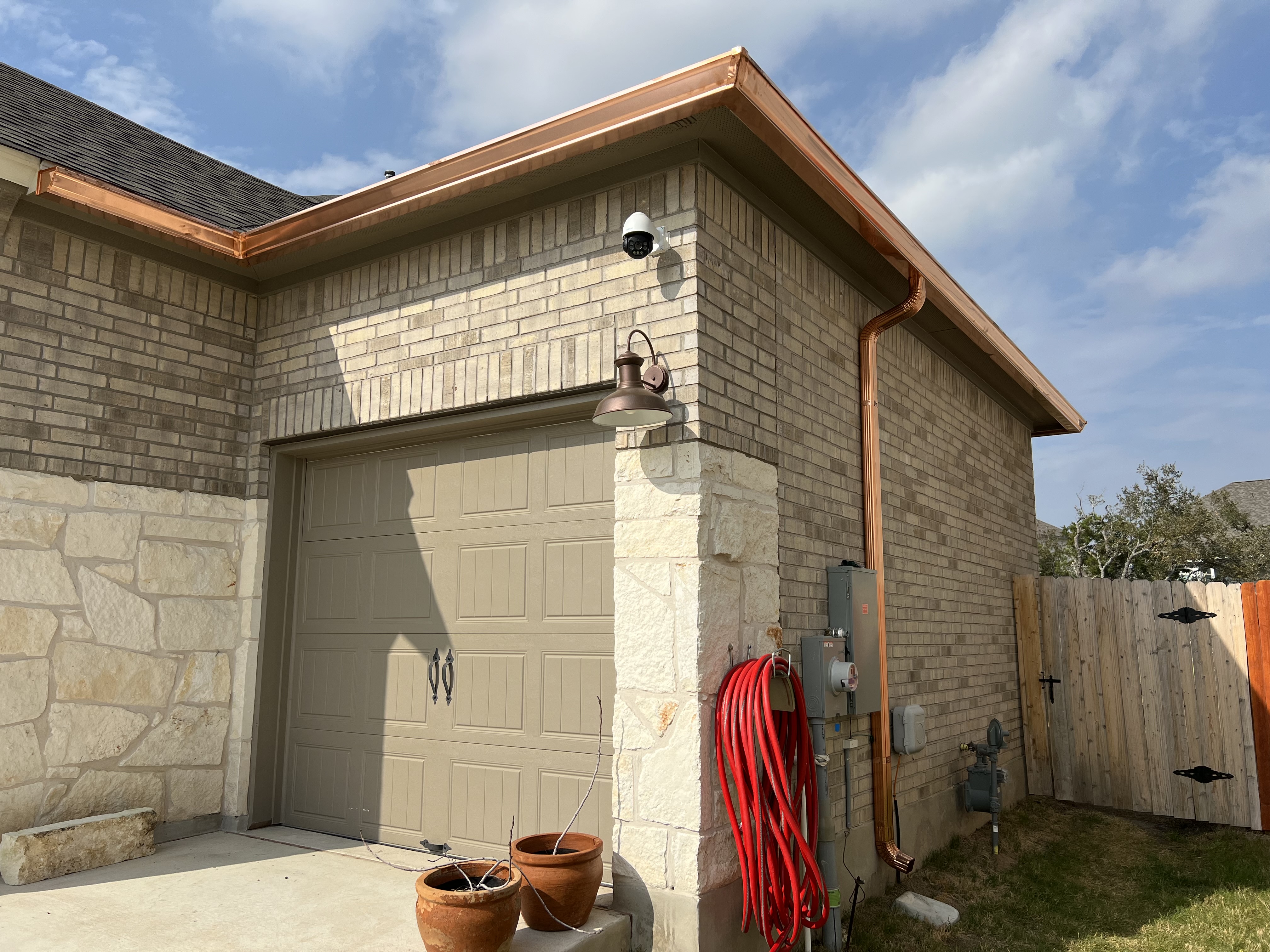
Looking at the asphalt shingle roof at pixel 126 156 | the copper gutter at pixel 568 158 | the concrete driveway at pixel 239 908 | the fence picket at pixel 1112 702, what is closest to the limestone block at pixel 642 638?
the concrete driveway at pixel 239 908

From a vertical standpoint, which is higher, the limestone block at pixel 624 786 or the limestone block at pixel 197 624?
the limestone block at pixel 197 624

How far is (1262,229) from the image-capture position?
3119 centimetres

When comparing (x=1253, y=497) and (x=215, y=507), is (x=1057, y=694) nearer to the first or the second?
(x=215, y=507)

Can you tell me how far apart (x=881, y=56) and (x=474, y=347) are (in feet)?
17.2

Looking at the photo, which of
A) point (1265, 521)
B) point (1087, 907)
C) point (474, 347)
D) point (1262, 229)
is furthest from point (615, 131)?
point (1262, 229)

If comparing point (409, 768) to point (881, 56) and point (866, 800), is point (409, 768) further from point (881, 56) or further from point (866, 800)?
point (881, 56)

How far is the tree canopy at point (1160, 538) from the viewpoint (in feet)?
74.2

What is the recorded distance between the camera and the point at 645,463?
366 cm

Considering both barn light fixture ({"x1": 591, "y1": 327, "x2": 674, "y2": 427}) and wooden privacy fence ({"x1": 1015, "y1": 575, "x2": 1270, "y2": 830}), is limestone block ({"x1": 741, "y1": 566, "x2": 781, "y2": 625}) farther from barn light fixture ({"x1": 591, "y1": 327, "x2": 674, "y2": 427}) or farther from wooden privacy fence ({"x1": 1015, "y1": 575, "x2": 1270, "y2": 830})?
wooden privacy fence ({"x1": 1015, "y1": 575, "x2": 1270, "y2": 830})

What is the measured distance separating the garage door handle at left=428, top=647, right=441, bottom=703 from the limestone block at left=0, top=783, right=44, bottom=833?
186 centimetres

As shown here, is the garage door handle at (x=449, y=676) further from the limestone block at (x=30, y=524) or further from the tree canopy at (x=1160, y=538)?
the tree canopy at (x=1160, y=538)

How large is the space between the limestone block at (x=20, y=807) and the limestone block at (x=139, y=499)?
1392 millimetres

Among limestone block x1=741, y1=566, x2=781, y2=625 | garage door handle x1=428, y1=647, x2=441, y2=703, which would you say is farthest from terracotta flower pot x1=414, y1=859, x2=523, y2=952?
garage door handle x1=428, y1=647, x2=441, y2=703

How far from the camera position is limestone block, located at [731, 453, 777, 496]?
376 centimetres
